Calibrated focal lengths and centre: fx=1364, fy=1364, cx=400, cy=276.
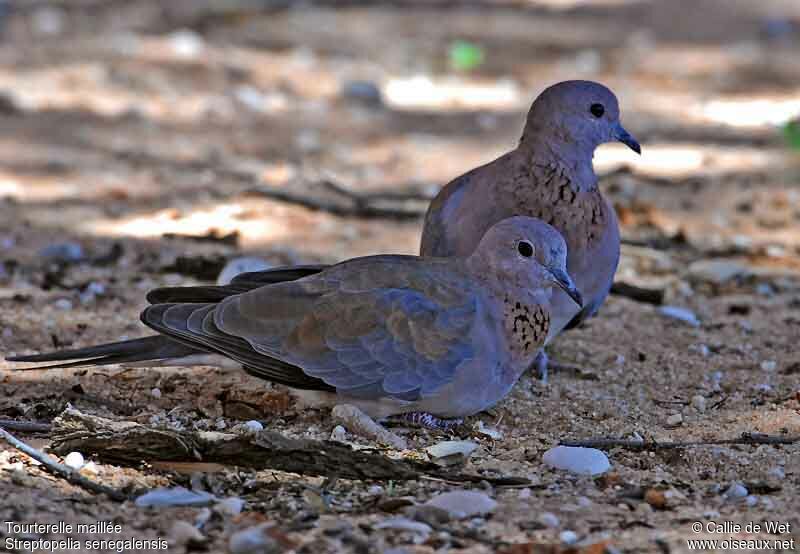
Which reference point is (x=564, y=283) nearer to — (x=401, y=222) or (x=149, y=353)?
(x=149, y=353)

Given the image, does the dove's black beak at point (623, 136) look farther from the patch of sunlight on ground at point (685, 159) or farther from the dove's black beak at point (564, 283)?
the patch of sunlight on ground at point (685, 159)

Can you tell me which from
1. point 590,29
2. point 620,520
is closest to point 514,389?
point 620,520

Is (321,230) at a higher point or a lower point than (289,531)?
higher

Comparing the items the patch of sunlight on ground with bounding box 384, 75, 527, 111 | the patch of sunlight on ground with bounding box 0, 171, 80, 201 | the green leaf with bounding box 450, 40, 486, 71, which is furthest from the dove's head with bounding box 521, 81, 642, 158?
the green leaf with bounding box 450, 40, 486, 71

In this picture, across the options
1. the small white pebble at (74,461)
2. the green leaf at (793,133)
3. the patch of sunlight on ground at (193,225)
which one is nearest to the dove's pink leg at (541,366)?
the small white pebble at (74,461)

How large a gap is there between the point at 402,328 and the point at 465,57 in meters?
4.56

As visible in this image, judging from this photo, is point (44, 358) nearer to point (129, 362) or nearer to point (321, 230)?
point (129, 362)

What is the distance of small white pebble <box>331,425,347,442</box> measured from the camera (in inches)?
128

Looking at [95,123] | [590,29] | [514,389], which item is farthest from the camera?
[590,29]

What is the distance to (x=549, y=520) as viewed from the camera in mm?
2779

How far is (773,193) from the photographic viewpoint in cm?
585

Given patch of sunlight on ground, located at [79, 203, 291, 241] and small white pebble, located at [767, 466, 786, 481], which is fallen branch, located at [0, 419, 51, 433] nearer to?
small white pebble, located at [767, 466, 786, 481]

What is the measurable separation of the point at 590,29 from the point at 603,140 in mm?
4677

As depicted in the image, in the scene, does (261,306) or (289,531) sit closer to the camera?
(289,531)
